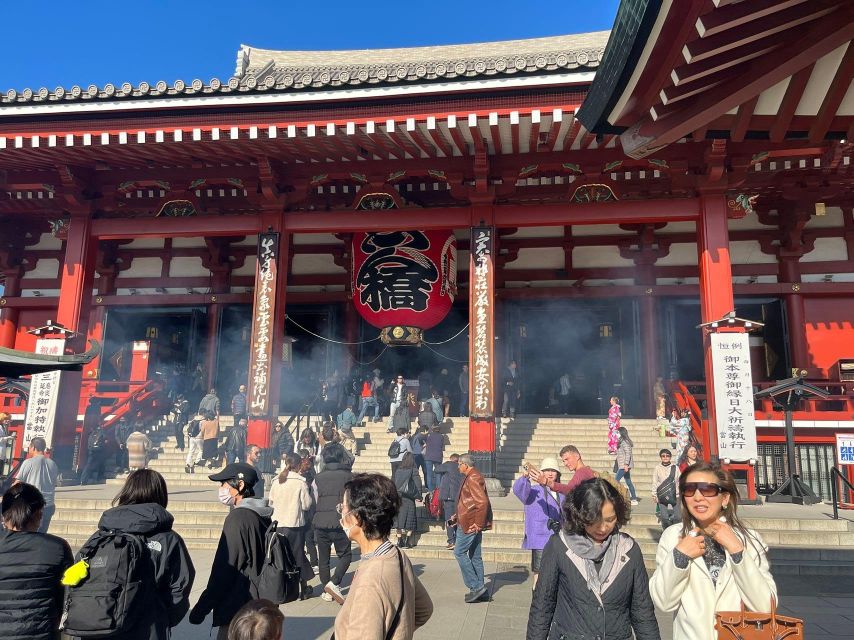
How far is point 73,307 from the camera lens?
456 inches

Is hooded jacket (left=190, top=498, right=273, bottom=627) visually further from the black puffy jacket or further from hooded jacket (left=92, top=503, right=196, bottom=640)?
the black puffy jacket

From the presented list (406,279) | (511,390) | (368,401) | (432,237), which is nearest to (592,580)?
(406,279)

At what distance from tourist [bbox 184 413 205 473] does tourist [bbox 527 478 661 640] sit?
34.0ft

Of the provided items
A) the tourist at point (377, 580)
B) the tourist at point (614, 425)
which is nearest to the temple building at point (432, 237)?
the tourist at point (614, 425)

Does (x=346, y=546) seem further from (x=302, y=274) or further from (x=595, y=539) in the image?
(x=302, y=274)

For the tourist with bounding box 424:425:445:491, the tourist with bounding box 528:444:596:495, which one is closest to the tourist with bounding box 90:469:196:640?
the tourist with bounding box 528:444:596:495

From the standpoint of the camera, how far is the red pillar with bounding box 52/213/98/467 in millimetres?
11156

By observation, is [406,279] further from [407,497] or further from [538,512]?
[538,512]

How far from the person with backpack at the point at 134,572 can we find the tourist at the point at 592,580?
1.92 meters

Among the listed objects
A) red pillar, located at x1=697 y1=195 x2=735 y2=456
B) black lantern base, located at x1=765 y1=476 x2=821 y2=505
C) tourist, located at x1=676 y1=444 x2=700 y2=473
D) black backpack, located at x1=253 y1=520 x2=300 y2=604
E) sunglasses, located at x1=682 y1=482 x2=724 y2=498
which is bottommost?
black lantern base, located at x1=765 y1=476 x2=821 y2=505

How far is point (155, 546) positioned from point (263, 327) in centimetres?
834

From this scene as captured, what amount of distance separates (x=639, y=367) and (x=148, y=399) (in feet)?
40.2

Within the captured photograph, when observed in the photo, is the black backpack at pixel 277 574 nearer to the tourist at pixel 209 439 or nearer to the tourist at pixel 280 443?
the tourist at pixel 280 443

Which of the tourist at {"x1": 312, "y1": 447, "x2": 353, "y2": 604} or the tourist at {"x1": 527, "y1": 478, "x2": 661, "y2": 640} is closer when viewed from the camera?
the tourist at {"x1": 527, "y1": 478, "x2": 661, "y2": 640}
